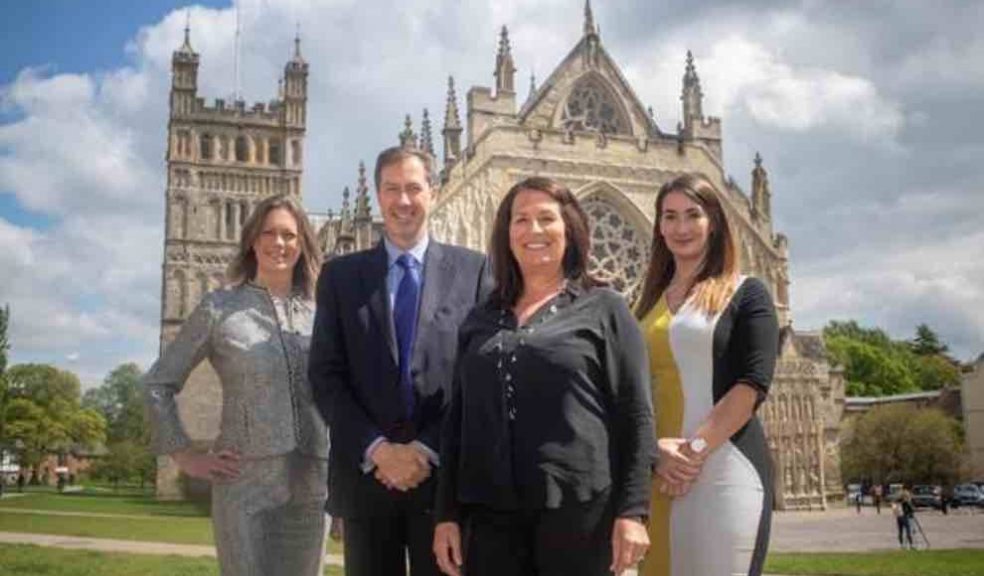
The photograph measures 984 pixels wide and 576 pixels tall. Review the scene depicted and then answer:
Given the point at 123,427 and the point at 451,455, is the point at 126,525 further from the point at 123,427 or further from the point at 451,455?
the point at 123,427

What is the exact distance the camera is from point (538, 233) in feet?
12.5

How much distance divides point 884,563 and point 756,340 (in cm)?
1194

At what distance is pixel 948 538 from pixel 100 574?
18617 millimetres

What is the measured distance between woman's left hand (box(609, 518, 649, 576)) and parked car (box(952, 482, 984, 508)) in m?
41.7

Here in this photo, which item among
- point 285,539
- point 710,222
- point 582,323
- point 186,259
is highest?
point 186,259

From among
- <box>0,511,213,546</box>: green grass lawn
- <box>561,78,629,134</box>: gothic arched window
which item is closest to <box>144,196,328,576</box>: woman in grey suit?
<box>0,511,213,546</box>: green grass lawn

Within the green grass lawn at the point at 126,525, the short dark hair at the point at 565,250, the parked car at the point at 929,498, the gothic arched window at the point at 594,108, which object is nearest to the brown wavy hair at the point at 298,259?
the short dark hair at the point at 565,250

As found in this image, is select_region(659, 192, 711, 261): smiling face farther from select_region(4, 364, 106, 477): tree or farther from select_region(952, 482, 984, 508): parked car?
select_region(4, 364, 106, 477): tree

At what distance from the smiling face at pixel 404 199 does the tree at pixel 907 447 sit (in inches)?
1938

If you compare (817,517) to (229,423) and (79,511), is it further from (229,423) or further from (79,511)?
(229,423)

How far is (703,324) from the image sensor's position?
14.0 feet

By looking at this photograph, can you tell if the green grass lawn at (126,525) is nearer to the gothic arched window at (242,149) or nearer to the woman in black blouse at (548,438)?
the woman in black blouse at (548,438)

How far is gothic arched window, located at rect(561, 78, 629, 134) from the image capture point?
125ft

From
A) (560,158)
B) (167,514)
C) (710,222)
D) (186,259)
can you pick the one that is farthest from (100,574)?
(186,259)
